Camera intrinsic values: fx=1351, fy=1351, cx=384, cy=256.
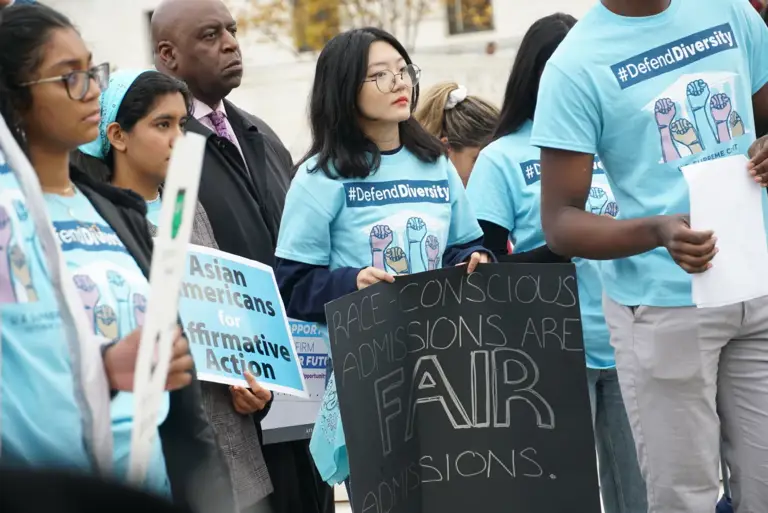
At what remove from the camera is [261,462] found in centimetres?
430

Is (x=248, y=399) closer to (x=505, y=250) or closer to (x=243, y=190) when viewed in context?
(x=243, y=190)

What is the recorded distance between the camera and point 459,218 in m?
4.45

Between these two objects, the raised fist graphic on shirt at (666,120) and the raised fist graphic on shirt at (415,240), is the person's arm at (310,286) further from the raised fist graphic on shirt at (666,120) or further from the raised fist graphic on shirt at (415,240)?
the raised fist graphic on shirt at (666,120)

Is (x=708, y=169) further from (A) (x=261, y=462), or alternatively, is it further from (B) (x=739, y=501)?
(A) (x=261, y=462)

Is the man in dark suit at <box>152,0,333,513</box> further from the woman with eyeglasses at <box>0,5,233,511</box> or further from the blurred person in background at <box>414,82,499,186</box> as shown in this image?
the woman with eyeglasses at <box>0,5,233,511</box>

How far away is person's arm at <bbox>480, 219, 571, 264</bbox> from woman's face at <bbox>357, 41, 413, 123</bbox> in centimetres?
66

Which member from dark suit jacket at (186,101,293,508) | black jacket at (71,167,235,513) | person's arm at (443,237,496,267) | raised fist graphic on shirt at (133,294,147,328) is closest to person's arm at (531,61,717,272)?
person's arm at (443,237,496,267)

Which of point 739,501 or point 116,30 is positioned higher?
point 116,30

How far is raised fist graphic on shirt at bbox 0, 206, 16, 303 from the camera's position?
8.04 feet

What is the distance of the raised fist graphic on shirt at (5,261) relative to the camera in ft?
8.04

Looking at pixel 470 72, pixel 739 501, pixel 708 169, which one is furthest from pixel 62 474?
pixel 470 72

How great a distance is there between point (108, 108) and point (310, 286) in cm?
84

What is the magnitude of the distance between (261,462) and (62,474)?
Result: 10.4 ft

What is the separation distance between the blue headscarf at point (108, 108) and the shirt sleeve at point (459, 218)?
1.06 metres
